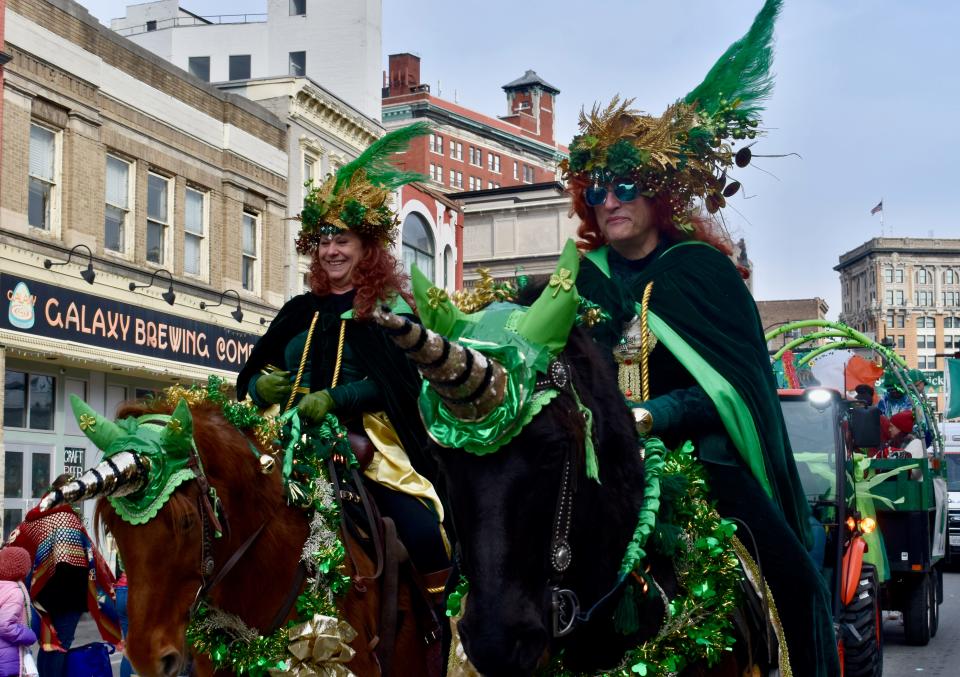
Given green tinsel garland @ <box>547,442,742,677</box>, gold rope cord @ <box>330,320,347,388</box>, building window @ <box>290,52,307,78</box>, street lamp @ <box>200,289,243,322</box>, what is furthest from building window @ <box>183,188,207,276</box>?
green tinsel garland @ <box>547,442,742,677</box>

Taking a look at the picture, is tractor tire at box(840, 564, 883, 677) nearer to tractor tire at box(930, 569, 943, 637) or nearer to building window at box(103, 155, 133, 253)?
tractor tire at box(930, 569, 943, 637)

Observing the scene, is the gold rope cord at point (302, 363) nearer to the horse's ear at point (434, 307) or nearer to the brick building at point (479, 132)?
the horse's ear at point (434, 307)

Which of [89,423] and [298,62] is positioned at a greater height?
[298,62]

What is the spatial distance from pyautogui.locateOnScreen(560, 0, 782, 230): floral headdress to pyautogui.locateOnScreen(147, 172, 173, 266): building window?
22.2 metres

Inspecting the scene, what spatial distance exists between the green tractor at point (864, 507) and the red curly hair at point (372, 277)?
323 cm

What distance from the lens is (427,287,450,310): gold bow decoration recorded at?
3.69m

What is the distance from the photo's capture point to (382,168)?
25.0ft

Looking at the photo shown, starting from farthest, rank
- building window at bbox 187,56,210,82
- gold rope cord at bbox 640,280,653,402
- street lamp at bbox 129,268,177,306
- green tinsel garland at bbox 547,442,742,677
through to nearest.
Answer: building window at bbox 187,56,210,82
street lamp at bbox 129,268,177,306
gold rope cord at bbox 640,280,653,402
green tinsel garland at bbox 547,442,742,677

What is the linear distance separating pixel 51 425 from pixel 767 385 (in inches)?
814

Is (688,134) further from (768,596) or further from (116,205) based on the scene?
(116,205)

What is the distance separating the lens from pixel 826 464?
10.2m

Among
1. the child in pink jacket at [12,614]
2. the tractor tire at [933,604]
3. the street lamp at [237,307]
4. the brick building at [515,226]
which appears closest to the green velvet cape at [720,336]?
the child in pink jacket at [12,614]

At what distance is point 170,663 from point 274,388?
6.67 ft

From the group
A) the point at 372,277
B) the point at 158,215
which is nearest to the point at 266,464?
the point at 372,277
